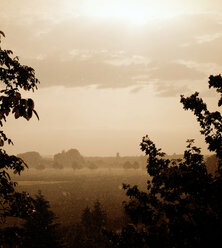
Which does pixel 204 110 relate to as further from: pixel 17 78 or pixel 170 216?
pixel 17 78

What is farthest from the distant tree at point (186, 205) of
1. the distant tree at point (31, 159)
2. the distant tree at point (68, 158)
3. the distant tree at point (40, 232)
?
the distant tree at point (31, 159)

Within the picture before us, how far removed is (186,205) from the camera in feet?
19.1

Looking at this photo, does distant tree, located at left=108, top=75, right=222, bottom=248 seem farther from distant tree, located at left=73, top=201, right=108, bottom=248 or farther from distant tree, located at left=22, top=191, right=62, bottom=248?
distant tree, located at left=73, top=201, right=108, bottom=248

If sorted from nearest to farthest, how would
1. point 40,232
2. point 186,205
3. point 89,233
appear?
point 186,205 < point 40,232 < point 89,233

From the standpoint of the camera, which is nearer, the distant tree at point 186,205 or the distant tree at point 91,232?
the distant tree at point 186,205

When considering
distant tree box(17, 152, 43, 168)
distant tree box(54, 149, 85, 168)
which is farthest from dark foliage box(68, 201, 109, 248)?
distant tree box(17, 152, 43, 168)

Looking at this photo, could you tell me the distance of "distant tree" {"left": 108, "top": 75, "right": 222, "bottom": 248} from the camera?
16.7 ft

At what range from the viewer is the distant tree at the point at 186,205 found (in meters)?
5.08

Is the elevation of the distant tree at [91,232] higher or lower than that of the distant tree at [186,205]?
lower

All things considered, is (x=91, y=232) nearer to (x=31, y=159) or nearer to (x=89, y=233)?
(x=89, y=233)

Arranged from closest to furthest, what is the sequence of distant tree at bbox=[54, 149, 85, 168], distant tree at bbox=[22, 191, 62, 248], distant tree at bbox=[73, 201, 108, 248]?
distant tree at bbox=[22, 191, 62, 248] → distant tree at bbox=[73, 201, 108, 248] → distant tree at bbox=[54, 149, 85, 168]

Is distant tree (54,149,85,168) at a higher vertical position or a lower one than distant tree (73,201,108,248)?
higher

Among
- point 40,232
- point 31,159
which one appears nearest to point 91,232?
point 40,232

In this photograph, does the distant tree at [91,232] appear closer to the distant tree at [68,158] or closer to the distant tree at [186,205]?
the distant tree at [186,205]
